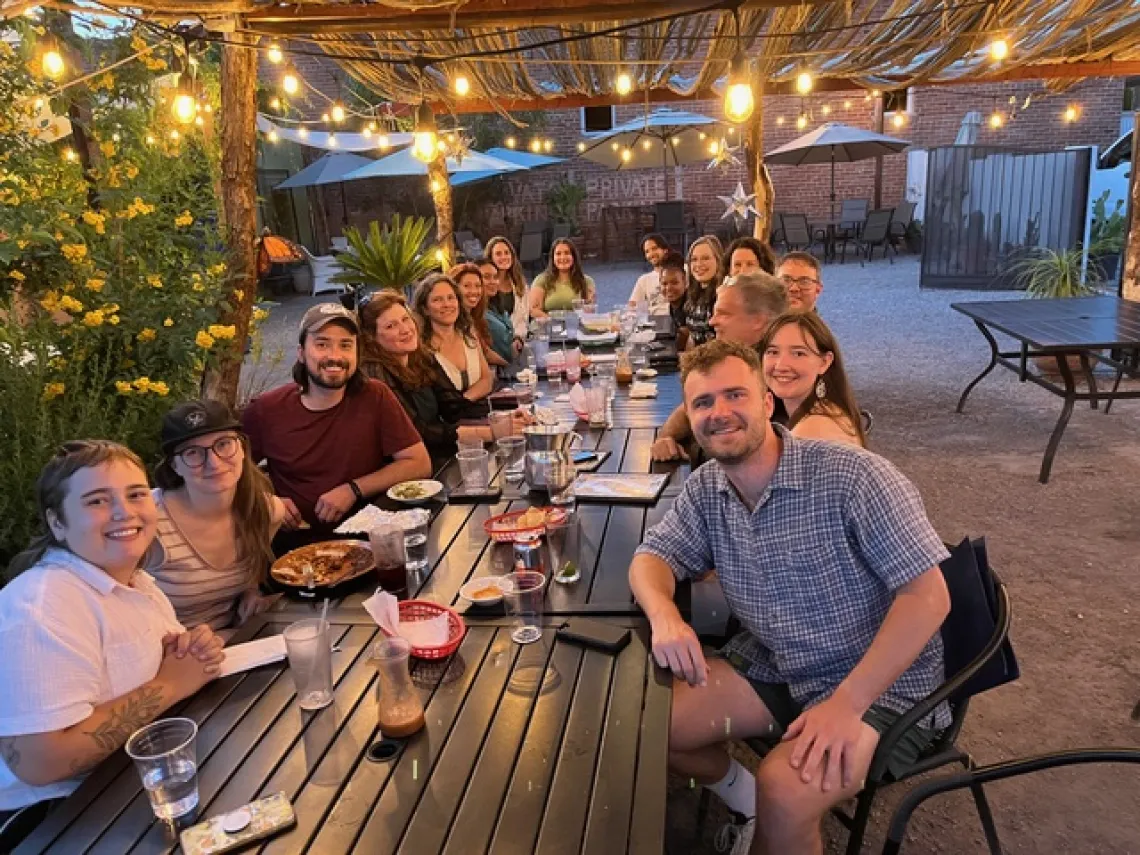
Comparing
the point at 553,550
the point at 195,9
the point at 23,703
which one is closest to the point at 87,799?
the point at 23,703

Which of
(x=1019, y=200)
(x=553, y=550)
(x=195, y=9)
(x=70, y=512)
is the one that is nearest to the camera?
(x=70, y=512)

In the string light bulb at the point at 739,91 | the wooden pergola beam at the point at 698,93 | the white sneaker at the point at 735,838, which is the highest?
the wooden pergola beam at the point at 698,93

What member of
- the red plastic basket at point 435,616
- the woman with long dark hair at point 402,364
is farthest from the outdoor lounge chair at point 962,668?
the woman with long dark hair at point 402,364

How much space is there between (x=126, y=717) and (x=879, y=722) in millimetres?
1415

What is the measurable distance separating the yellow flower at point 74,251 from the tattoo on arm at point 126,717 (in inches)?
69.3

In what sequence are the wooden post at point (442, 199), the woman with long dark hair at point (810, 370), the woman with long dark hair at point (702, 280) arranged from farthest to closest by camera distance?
the wooden post at point (442, 199), the woman with long dark hair at point (702, 280), the woman with long dark hair at point (810, 370)

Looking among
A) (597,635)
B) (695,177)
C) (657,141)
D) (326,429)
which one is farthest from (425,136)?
(695,177)

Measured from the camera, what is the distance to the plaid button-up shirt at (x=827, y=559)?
1.64 meters

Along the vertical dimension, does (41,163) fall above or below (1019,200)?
above

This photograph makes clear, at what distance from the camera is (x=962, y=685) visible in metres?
1.62

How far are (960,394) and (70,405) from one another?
5.59 m

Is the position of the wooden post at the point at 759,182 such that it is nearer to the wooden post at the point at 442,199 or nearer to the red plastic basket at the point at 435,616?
the wooden post at the point at 442,199

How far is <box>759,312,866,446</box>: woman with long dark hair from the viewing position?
227cm

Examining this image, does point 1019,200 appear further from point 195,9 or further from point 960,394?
point 195,9
